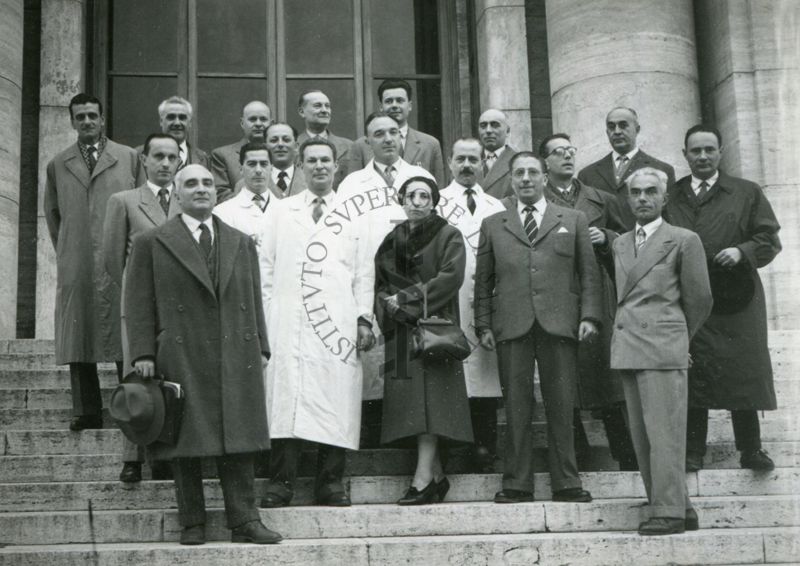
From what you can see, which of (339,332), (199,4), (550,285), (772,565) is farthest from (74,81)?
(772,565)

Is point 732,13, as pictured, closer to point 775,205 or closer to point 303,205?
point 775,205

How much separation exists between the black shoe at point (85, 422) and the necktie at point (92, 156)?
1747 mm

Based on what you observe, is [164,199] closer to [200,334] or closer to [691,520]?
[200,334]

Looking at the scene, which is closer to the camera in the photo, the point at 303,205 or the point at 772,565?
the point at 772,565

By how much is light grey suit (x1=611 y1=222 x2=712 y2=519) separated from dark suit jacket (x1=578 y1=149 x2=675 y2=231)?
109 centimetres

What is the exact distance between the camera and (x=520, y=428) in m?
6.79

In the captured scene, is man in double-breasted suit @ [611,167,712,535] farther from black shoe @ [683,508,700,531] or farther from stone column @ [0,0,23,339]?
stone column @ [0,0,23,339]

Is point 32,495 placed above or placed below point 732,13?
below

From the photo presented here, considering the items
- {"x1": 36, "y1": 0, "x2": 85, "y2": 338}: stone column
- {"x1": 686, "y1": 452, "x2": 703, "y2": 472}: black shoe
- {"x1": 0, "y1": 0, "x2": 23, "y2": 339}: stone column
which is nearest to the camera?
{"x1": 686, "y1": 452, "x2": 703, "y2": 472}: black shoe

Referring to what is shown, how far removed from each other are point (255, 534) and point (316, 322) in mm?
1474

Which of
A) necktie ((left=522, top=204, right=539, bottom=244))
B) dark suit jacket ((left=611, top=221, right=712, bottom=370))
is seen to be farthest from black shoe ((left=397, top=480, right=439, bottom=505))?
necktie ((left=522, top=204, right=539, bottom=244))

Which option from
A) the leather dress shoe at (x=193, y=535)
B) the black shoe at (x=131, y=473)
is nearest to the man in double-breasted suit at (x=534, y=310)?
the leather dress shoe at (x=193, y=535)

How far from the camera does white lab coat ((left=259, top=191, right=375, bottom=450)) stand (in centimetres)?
689

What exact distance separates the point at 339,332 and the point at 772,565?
280 centimetres
